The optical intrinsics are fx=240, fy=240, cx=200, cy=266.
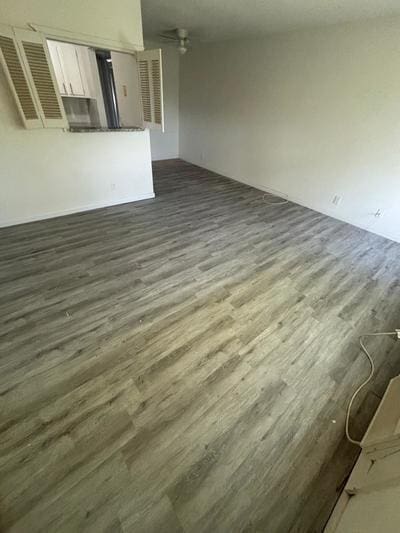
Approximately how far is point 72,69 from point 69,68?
44 millimetres

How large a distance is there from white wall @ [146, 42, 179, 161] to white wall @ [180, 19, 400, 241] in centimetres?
43

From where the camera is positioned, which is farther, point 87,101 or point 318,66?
point 87,101

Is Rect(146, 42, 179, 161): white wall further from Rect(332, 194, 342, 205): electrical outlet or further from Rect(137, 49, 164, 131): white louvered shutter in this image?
Rect(332, 194, 342, 205): electrical outlet

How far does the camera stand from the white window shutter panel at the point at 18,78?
7.15 feet

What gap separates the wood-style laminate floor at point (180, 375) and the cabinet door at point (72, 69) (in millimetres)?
2190

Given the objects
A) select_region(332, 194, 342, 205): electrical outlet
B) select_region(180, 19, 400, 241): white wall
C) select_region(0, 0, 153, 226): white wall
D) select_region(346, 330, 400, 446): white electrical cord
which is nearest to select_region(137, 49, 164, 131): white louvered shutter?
select_region(0, 0, 153, 226): white wall

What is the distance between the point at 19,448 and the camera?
115 cm

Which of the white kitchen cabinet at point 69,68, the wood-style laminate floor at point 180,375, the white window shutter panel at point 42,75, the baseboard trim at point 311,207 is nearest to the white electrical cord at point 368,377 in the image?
the wood-style laminate floor at point 180,375

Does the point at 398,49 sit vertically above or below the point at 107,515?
above

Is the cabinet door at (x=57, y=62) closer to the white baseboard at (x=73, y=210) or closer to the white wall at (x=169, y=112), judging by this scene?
the white baseboard at (x=73, y=210)

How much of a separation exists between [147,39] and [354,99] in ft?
13.0

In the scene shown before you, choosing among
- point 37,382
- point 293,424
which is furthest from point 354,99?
point 37,382

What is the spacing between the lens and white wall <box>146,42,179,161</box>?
5.13 meters

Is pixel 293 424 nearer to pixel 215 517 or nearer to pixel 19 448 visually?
pixel 215 517
